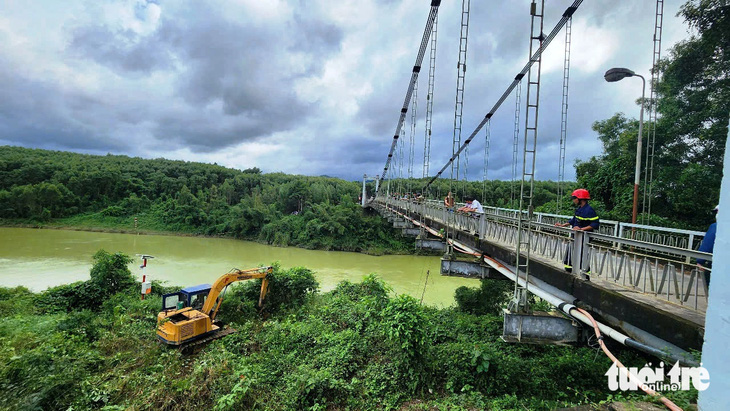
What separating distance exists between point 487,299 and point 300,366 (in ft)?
25.2

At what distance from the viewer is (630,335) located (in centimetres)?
301

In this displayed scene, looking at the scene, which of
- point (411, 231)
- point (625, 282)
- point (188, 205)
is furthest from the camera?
point (188, 205)

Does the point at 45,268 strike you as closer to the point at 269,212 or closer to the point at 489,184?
the point at 269,212

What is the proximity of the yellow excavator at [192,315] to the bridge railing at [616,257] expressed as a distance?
21.2 feet

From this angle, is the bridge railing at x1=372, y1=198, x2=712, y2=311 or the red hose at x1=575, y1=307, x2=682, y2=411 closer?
the red hose at x1=575, y1=307, x2=682, y2=411

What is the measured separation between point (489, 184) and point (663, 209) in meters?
28.4

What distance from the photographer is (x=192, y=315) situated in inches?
286

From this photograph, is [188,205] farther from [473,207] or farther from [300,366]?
[473,207]

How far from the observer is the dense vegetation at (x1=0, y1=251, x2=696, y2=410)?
464 cm

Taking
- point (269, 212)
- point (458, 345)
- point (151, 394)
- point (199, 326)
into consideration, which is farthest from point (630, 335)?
point (269, 212)

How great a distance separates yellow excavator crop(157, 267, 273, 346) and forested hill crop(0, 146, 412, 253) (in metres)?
22.4

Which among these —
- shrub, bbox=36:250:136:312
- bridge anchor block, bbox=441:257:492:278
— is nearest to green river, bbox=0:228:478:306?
shrub, bbox=36:250:136:312

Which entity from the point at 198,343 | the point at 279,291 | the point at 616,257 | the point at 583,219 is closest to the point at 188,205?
the point at 279,291

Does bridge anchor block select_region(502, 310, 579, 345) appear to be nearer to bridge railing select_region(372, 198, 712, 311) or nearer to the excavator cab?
bridge railing select_region(372, 198, 712, 311)
